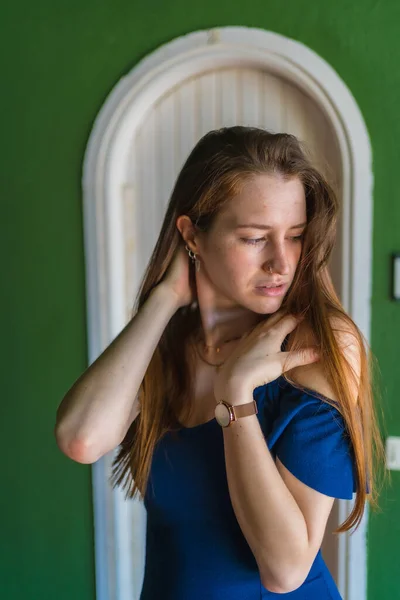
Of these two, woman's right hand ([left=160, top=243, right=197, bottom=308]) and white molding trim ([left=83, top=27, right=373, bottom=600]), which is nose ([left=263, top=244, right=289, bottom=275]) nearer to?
woman's right hand ([left=160, top=243, right=197, bottom=308])

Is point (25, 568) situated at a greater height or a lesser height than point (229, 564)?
lesser

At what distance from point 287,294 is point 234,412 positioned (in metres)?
0.28

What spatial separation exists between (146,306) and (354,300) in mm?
659

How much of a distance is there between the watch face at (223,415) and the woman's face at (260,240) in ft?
0.69

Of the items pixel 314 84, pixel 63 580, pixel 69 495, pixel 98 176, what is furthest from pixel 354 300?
pixel 63 580

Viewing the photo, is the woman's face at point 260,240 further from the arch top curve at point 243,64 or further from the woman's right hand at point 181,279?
the arch top curve at point 243,64

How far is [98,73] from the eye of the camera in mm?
1688

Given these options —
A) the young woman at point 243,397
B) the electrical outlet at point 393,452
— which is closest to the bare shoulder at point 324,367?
the young woman at point 243,397

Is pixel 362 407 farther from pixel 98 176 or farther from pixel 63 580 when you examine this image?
pixel 63 580

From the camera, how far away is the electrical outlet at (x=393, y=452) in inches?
61.2

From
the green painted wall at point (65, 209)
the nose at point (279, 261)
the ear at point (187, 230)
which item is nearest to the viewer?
the nose at point (279, 261)

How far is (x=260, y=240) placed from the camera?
993 millimetres

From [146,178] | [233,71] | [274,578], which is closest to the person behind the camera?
[274,578]

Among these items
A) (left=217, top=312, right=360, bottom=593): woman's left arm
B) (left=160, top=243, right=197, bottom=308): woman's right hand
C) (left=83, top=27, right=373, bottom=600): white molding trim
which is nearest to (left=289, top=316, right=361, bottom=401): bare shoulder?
(left=217, top=312, right=360, bottom=593): woman's left arm
